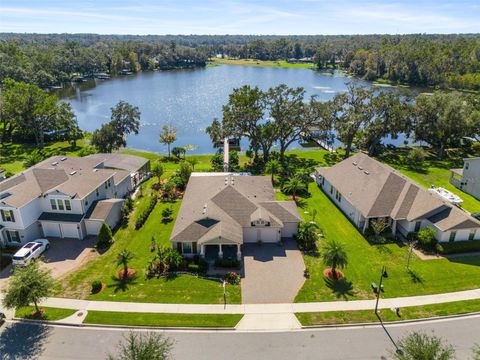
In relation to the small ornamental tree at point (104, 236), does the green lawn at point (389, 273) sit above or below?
below

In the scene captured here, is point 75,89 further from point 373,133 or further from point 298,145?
point 373,133

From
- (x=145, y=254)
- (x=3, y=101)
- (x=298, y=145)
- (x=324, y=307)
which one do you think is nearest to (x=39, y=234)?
(x=145, y=254)

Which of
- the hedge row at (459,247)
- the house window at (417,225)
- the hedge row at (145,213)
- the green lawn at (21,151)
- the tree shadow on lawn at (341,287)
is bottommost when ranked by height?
the tree shadow on lawn at (341,287)

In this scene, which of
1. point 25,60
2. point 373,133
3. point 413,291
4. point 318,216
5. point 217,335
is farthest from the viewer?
point 25,60

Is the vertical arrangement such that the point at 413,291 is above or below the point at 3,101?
below

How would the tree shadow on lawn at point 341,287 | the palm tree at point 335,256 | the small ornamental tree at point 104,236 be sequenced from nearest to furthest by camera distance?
1. the tree shadow on lawn at point 341,287
2. the palm tree at point 335,256
3. the small ornamental tree at point 104,236

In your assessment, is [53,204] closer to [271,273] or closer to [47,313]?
[47,313]

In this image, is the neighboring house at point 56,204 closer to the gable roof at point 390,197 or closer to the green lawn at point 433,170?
the gable roof at point 390,197

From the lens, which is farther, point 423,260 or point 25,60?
point 25,60

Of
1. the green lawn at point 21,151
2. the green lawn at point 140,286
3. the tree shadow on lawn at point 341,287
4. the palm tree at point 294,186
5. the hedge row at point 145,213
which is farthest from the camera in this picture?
the green lawn at point 21,151

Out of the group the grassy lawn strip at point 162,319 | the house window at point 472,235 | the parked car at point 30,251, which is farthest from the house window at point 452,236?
the parked car at point 30,251
